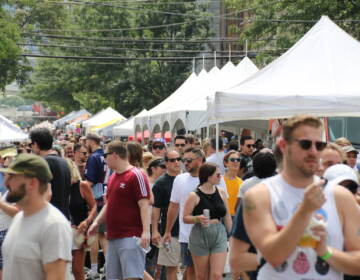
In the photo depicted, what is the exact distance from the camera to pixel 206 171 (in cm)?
849

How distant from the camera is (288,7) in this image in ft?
88.5

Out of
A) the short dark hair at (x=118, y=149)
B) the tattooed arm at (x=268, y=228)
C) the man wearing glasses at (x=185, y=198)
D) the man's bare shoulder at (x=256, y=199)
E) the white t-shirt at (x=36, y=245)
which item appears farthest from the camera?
the man wearing glasses at (x=185, y=198)

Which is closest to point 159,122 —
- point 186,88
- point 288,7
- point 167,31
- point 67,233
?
point 186,88

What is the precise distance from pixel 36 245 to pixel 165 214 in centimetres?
513

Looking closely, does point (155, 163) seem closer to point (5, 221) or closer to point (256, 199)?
point (5, 221)

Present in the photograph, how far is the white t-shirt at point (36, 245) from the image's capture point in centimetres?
471

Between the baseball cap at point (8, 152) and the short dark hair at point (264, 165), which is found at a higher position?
the short dark hair at point (264, 165)

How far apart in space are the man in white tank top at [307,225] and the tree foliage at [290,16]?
21810mm

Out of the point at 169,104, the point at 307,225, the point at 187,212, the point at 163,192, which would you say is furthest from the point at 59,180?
the point at 169,104

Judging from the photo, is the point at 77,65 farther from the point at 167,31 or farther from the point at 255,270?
the point at 255,270

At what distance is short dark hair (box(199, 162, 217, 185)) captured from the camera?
8.45 m

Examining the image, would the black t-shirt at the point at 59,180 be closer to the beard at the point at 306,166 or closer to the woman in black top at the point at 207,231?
the woman in black top at the point at 207,231

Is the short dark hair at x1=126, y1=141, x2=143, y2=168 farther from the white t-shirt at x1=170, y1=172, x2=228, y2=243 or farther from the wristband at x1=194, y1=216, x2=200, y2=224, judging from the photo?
the wristband at x1=194, y1=216, x2=200, y2=224

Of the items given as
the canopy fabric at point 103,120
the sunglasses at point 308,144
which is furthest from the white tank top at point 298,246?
the canopy fabric at point 103,120
